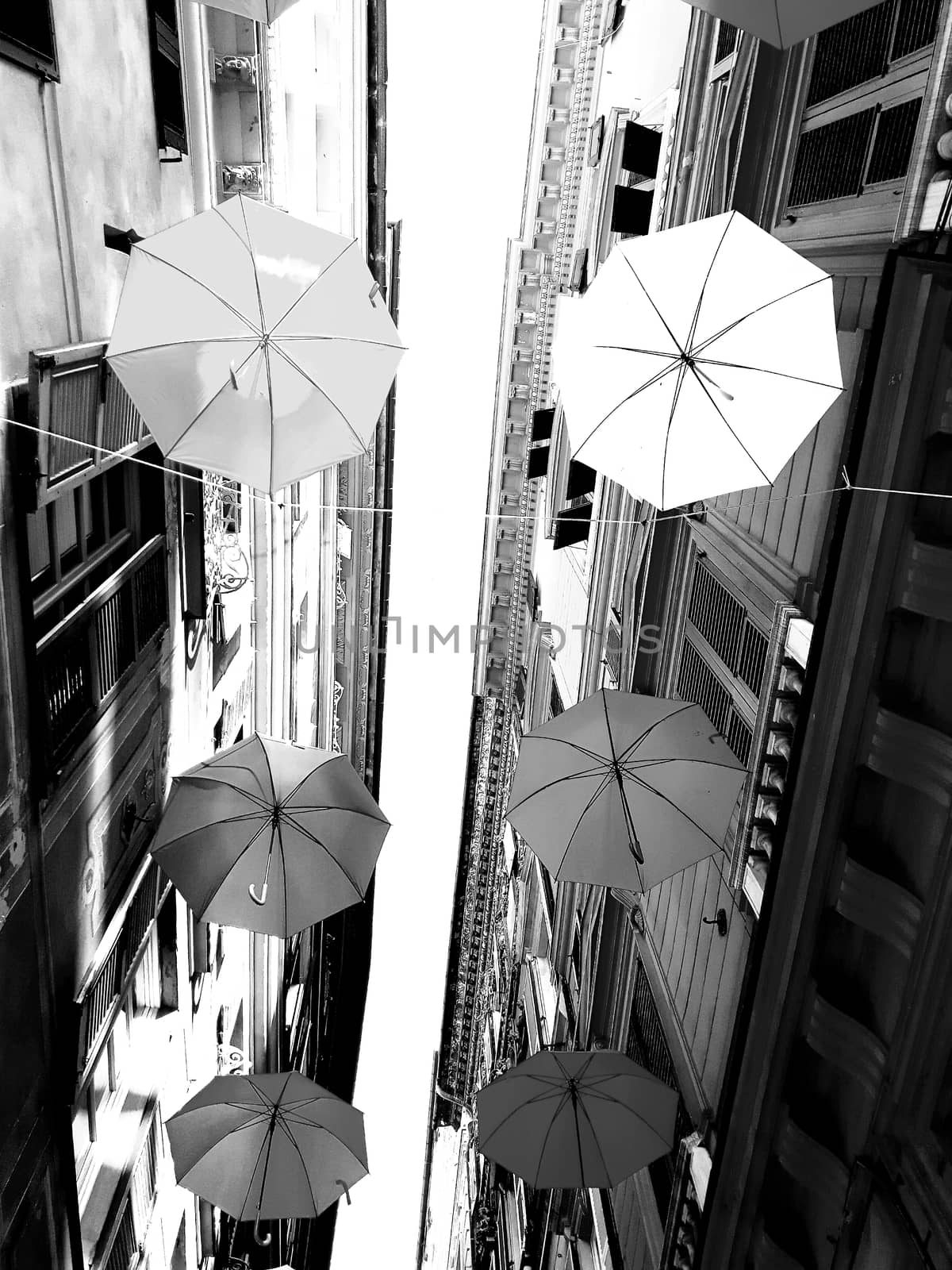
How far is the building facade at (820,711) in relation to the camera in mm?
6609

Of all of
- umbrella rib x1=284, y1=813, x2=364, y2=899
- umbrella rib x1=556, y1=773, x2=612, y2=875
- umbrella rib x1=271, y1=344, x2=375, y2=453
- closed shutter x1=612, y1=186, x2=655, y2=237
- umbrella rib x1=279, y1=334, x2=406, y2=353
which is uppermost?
closed shutter x1=612, y1=186, x2=655, y2=237

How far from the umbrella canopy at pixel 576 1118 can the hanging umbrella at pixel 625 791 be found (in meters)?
2.74

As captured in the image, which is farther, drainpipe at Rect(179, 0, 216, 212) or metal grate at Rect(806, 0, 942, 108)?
drainpipe at Rect(179, 0, 216, 212)

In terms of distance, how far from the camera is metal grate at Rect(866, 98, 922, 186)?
655 centimetres

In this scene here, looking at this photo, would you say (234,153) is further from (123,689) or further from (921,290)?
(921,290)

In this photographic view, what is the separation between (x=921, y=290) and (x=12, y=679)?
20.9 feet

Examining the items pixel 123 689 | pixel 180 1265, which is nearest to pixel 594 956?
pixel 180 1265

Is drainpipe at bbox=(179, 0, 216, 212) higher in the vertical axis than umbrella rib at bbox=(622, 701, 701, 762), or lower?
higher

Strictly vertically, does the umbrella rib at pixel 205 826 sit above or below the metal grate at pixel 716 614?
below

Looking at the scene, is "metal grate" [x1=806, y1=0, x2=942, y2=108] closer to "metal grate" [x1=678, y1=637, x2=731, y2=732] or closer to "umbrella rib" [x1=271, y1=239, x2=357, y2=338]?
"umbrella rib" [x1=271, y1=239, x2=357, y2=338]

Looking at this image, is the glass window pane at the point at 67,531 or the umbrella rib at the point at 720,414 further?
the glass window pane at the point at 67,531

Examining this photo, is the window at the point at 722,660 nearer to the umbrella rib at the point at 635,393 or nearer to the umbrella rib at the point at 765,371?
the umbrella rib at the point at 635,393

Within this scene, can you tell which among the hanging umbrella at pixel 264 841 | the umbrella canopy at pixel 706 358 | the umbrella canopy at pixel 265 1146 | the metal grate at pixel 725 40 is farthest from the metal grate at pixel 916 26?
the umbrella canopy at pixel 265 1146

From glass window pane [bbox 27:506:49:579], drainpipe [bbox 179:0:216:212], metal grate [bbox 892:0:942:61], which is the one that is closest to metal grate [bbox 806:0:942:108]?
metal grate [bbox 892:0:942:61]
